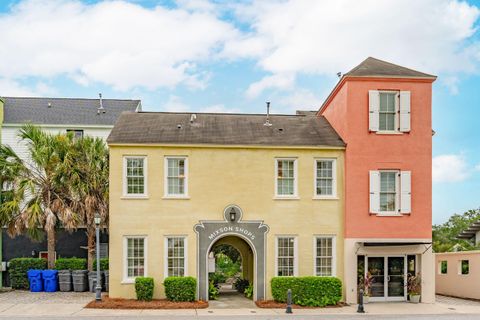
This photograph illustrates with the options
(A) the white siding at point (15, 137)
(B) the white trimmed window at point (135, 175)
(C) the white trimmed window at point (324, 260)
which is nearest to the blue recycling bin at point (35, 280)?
(B) the white trimmed window at point (135, 175)

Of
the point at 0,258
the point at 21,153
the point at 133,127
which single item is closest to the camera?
the point at 133,127

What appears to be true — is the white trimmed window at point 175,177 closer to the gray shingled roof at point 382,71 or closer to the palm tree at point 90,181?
the palm tree at point 90,181

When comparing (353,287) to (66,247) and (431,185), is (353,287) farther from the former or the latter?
(66,247)

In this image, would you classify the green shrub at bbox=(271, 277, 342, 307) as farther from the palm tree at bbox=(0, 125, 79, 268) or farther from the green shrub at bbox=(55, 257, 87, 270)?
the green shrub at bbox=(55, 257, 87, 270)

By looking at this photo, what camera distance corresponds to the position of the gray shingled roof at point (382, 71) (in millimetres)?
24094

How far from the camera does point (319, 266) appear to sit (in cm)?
2412

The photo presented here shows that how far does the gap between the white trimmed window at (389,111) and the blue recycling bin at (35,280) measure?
1666cm

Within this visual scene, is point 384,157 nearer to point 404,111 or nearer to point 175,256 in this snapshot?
point 404,111

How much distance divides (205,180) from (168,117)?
426 cm

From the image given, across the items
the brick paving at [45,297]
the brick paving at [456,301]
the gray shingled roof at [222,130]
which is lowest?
the brick paving at [456,301]

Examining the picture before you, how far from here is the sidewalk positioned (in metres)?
20.4

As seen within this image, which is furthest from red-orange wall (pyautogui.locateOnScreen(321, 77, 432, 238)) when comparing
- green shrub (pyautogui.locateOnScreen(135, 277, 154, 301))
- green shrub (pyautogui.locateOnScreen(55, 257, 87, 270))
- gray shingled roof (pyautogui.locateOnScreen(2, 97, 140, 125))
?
gray shingled roof (pyautogui.locateOnScreen(2, 97, 140, 125))

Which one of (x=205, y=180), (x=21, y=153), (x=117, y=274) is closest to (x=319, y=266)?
(x=205, y=180)

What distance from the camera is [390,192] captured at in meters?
24.1
